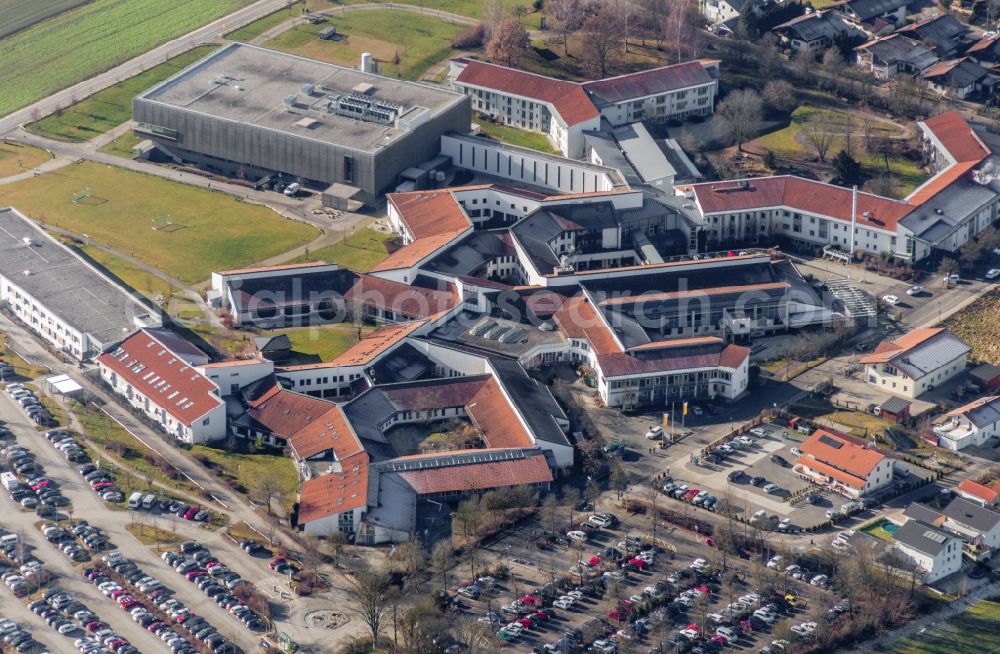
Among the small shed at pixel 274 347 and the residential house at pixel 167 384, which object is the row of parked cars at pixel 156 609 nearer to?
the residential house at pixel 167 384

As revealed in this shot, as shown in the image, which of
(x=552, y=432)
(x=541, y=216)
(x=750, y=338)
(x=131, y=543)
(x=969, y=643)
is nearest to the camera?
(x=969, y=643)

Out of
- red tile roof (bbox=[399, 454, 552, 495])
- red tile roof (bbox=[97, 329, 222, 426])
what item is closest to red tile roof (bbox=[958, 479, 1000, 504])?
red tile roof (bbox=[399, 454, 552, 495])

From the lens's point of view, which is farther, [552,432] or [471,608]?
[552,432]

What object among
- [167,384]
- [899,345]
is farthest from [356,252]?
[899,345]

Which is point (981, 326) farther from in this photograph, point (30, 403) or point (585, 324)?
point (30, 403)

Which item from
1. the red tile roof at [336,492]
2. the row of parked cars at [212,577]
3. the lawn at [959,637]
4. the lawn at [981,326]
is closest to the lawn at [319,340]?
the red tile roof at [336,492]

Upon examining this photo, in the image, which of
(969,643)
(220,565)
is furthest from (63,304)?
(969,643)

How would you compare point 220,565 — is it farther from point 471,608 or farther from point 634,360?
point 634,360
